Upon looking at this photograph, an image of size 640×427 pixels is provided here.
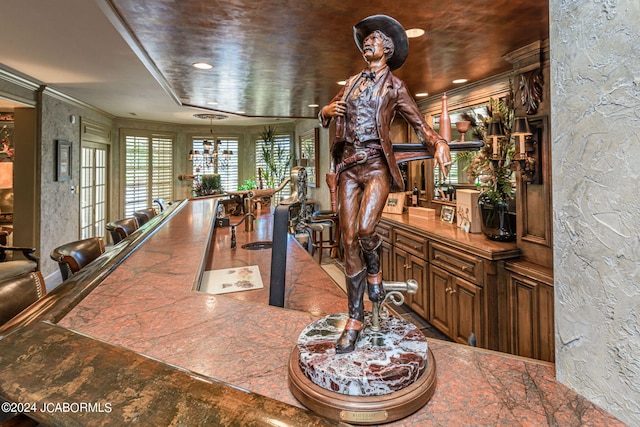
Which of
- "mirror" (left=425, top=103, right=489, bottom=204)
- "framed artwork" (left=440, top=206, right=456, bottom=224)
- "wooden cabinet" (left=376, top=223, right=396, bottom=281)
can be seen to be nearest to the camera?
"mirror" (left=425, top=103, right=489, bottom=204)

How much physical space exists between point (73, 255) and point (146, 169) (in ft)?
19.9

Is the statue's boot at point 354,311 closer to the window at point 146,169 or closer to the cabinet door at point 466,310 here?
the cabinet door at point 466,310

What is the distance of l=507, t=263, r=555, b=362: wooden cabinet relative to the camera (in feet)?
6.63

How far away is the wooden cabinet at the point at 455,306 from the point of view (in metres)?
2.41

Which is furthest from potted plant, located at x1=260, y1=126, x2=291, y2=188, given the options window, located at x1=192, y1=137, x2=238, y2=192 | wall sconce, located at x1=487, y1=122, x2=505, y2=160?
wall sconce, located at x1=487, y1=122, x2=505, y2=160

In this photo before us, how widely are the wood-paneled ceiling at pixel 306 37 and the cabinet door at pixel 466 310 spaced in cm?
171

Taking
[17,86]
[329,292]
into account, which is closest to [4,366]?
[329,292]

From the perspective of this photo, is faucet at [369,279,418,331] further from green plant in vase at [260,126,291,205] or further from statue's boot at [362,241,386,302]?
green plant in vase at [260,126,291,205]

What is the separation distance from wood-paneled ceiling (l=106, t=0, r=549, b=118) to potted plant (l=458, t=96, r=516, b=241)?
Answer: 0.43 meters

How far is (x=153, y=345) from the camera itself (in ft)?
2.49

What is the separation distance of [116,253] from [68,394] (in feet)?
4.53

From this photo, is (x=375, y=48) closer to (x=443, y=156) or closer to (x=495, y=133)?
(x=443, y=156)

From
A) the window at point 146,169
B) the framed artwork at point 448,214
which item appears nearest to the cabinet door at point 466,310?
the framed artwork at point 448,214

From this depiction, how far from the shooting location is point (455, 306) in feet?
8.66
